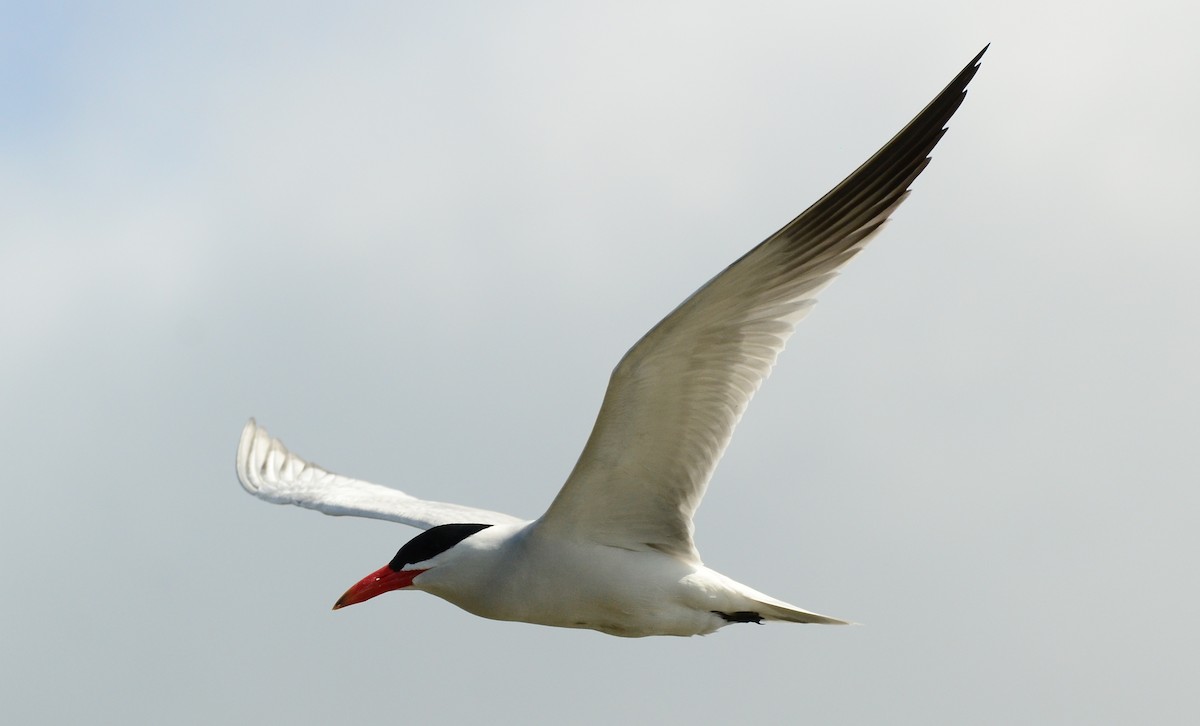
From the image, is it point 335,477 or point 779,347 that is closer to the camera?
point 779,347

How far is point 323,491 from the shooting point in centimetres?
1166

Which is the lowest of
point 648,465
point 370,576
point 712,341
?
point 370,576

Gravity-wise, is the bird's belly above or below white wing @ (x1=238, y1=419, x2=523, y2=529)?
below

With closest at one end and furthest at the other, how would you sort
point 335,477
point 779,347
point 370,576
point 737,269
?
point 737,269
point 779,347
point 370,576
point 335,477

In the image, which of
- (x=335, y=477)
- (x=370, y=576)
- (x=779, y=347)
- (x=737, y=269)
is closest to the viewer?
(x=737, y=269)

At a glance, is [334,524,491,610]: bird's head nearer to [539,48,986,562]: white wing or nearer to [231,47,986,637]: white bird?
[231,47,986,637]: white bird

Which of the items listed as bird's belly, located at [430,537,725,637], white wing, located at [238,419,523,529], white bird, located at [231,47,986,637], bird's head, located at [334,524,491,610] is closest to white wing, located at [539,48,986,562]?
white bird, located at [231,47,986,637]

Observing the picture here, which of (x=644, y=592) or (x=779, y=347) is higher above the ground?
(x=779, y=347)

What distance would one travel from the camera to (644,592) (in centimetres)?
834

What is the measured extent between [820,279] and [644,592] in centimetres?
212

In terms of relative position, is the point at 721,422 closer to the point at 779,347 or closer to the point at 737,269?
the point at 779,347

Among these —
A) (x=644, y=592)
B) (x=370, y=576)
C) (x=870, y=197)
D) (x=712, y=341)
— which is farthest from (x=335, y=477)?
(x=870, y=197)

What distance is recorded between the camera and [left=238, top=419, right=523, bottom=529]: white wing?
34.0 feet

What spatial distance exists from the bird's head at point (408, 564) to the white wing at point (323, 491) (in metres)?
1.42
